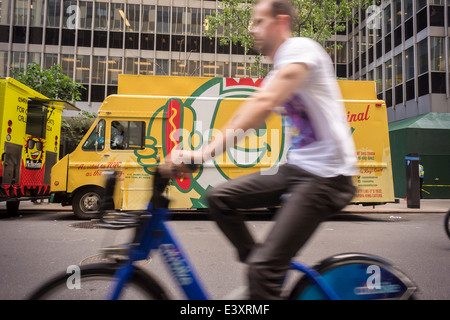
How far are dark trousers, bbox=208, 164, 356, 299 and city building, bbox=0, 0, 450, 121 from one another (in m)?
23.0

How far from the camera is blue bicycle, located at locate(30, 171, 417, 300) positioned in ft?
5.19

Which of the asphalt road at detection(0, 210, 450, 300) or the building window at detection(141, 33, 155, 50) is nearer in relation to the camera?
the asphalt road at detection(0, 210, 450, 300)

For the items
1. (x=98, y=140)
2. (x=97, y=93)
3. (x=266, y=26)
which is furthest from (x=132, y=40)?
(x=266, y=26)

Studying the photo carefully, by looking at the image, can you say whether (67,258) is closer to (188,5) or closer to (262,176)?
(262,176)

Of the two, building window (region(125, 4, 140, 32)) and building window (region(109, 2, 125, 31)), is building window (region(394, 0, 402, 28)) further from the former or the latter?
building window (region(109, 2, 125, 31))

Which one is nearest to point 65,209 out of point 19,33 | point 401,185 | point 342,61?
point 401,185

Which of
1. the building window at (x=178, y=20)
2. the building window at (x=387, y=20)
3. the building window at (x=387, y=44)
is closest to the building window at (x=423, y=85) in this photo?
the building window at (x=387, y=44)

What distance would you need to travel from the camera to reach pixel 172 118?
28.8ft

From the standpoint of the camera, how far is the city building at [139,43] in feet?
79.3

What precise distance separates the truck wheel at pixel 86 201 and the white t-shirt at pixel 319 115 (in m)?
7.81

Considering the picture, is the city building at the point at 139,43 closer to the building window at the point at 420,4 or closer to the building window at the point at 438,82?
the building window at the point at 420,4

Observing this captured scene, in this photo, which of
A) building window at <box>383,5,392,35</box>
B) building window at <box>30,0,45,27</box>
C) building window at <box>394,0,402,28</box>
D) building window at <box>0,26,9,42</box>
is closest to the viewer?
building window at <box>394,0,402,28</box>

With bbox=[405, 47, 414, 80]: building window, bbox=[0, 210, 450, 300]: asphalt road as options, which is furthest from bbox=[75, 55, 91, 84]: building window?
bbox=[405, 47, 414, 80]: building window
